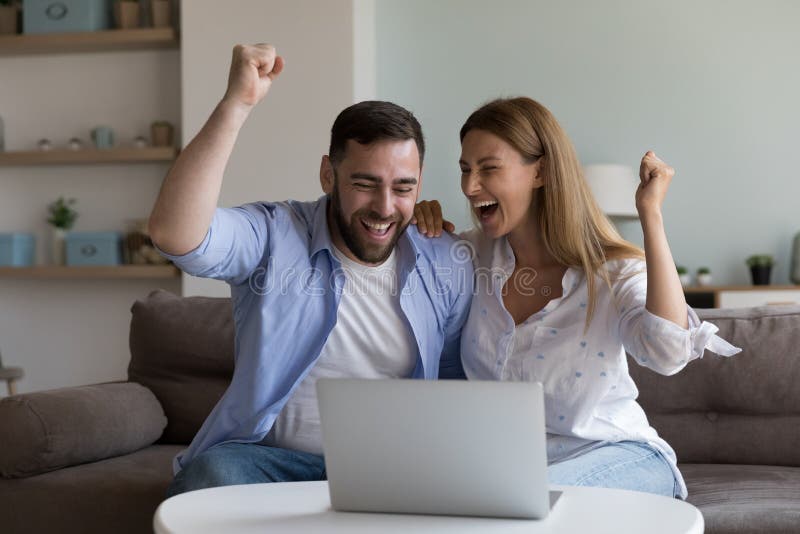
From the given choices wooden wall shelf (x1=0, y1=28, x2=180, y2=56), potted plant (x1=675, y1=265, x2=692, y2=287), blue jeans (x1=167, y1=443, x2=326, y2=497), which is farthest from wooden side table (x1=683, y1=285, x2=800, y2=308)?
blue jeans (x1=167, y1=443, x2=326, y2=497)

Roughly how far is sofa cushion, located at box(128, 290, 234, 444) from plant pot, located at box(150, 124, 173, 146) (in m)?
2.56

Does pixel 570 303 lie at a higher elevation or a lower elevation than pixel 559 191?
lower

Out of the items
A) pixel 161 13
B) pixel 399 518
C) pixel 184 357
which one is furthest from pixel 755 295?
pixel 399 518

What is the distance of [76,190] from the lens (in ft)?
18.5

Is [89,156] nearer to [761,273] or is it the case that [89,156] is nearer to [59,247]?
[59,247]

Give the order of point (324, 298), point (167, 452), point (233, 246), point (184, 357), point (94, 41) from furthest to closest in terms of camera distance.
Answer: point (94, 41) → point (184, 357) → point (167, 452) → point (324, 298) → point (233, 246)

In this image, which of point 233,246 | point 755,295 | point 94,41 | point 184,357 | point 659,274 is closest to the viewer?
point 659,274

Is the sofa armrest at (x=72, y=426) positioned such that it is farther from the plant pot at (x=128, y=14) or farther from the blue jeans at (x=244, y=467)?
the plant pot at (x=128, y=14)

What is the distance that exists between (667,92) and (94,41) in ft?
10.2

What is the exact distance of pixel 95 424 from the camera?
2.62m

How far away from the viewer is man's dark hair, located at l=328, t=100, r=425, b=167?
208 cm

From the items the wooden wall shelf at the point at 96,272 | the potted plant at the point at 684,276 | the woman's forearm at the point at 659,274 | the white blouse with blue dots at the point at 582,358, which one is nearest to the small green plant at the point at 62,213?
the wooden wall shelf at the point at 96,272

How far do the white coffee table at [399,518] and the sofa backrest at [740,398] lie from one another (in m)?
1.17

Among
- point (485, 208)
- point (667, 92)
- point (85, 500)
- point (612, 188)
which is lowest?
point (85, 500)
